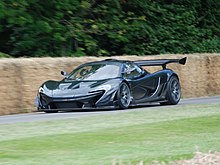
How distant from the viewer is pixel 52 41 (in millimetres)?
28469

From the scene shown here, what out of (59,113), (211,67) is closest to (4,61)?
(59,113)

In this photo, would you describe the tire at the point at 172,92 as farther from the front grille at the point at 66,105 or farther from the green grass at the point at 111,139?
the green grass at the point at 111,139

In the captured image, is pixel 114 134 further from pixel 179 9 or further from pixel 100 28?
pixel 179 9

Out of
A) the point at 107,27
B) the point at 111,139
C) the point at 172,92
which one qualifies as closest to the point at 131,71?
the point at 172,92

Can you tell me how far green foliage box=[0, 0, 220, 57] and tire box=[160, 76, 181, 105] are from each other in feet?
25.7

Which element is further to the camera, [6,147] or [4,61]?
[4,61]

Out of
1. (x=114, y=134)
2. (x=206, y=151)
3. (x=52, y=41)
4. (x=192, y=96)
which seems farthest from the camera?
(x=52, y=41)

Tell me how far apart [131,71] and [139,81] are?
0.35 meters

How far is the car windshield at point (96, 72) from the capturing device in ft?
62.7

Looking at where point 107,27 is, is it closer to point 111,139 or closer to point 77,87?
point 77,87

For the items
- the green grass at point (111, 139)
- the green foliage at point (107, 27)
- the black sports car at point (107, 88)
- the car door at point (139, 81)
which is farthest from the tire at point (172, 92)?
the green foliage at point (107, 27)

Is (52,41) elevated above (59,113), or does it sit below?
above

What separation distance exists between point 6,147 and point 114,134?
224 centimetres

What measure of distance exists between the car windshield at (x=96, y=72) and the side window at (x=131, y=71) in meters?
0.23
